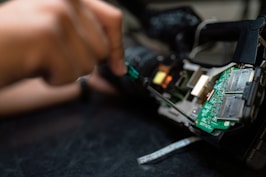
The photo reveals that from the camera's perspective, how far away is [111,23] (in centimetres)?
45

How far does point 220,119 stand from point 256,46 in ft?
0.46

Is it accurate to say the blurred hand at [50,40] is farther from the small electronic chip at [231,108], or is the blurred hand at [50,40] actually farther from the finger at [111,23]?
the small electronic chip at [231,108]

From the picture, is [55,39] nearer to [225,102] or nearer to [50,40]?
[50,40]

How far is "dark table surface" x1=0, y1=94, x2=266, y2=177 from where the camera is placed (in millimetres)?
540

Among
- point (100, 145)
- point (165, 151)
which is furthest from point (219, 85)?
point (100, 145)

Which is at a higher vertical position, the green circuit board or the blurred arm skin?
the blurred arm skin

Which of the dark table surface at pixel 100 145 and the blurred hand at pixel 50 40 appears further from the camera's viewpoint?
the dark table surface at pixel 100 145

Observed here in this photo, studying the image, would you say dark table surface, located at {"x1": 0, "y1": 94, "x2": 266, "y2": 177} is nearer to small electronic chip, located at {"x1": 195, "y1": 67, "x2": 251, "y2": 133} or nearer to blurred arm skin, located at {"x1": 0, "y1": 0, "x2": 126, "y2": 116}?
small electronic chip, located at {"x1": 195, "y1": 67, "x2": 251, "y2": 133}

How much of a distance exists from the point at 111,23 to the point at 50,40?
125mm

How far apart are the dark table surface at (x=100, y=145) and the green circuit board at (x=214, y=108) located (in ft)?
0.30

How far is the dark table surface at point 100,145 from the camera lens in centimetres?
54

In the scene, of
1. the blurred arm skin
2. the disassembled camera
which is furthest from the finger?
the disassembled camera

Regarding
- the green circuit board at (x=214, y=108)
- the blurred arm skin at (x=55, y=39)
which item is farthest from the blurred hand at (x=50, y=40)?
the green circuit board at (x=214, y=108)

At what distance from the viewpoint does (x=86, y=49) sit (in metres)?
0.41
